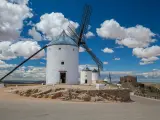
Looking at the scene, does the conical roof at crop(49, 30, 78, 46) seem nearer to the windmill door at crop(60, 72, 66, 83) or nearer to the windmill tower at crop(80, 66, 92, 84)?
the windmill door at crop(60, 72, 66, 83)

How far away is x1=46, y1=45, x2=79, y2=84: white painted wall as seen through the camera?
29688 mm

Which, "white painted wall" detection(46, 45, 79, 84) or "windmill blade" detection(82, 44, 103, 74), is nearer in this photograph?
"white painted wall" detection(46, 45, 79, 84)

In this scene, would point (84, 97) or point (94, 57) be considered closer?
point (84, 97)

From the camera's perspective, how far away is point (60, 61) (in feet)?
97.3

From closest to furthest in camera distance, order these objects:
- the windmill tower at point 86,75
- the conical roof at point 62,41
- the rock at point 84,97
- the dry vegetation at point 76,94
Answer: the rock at point 84,97 → the dry vegetation at point 76,94 → the conical roof at point 62,41 → the windmill tower at point 86,75

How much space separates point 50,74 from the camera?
99.8 ft

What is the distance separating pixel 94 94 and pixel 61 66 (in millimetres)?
9794

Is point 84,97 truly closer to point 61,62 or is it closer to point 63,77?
point 61,62

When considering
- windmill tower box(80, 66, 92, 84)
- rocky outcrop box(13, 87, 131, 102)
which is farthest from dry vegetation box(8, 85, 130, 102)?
windmill tower box(80, 66, 92, 84)

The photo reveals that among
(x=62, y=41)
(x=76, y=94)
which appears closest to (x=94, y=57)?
(x=62, y=41)

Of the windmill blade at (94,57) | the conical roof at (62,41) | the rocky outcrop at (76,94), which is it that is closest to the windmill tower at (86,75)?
the windmill blade at (94,57)

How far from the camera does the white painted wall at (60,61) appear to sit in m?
29.7

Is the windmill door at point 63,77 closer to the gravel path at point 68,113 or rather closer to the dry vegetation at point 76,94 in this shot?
the dry vegetation at point 76,94

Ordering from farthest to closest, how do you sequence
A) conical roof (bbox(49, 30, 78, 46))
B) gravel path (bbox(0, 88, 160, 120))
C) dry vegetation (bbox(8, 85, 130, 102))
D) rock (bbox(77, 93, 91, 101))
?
conical roof (bbox(49, 30, 78, 46)) < dry vegetation (bbox(8, 85, 130, 102)) < rock (bbox(77, 93, 91, 101)) < gravel path (bbox(0, 88, 160, 120))
